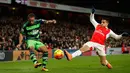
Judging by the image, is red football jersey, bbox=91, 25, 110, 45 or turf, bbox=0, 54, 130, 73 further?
turf, bbox=0, 54, 130, 73

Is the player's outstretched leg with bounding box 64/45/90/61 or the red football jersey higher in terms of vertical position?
the red football jersey

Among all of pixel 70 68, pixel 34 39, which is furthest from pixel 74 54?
pixel 70 68

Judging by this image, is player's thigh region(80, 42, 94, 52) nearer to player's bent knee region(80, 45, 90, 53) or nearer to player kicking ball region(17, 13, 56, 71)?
player's bent knee region(80, 45, 90, 53)

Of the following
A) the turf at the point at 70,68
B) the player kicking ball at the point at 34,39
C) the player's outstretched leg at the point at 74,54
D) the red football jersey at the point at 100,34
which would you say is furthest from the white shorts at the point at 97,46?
the player kicking ball at the point at 34,39

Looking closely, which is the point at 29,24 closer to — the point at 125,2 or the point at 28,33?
the point at 28,33

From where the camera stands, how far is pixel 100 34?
13.5m

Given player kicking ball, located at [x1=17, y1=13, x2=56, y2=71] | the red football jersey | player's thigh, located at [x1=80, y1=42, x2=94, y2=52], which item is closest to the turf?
player kicking ball, located at [x1=17, y1=13, x2=56, y2=71]

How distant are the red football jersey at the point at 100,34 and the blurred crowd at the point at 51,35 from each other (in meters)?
14.4

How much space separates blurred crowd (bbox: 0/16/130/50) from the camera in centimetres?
2847

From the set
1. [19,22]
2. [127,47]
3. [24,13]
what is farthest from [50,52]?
[127,47]

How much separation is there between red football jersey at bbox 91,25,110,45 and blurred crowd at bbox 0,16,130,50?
14401mm

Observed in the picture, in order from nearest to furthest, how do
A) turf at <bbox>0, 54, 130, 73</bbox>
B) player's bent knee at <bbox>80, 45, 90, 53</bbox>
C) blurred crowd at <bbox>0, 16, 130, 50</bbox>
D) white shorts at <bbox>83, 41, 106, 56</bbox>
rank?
player's bent knee at <bbox>80, 45, 90, 53</bbox> → white shorts at <bbox>83, 41, 106, 56</bbox> → turf at <bbox>0, 54, 130, 73</bbox> → blurred crowd at <bbox>0, 16, 130, 50</bbox>

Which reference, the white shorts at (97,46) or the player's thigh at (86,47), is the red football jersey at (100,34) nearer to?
the white shorts at (97,46)

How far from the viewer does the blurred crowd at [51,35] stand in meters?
28.5
